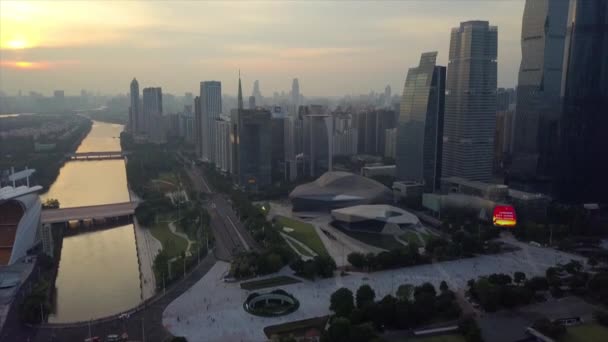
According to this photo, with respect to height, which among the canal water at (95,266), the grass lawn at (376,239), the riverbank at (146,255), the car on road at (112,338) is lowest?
the canal water at (95,266)

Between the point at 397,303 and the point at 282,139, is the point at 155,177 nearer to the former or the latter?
the point at 282,139

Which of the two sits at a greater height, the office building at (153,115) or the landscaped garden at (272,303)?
the office building at (153,115)

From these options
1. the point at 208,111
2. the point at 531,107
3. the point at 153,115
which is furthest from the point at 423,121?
the point at 153,115

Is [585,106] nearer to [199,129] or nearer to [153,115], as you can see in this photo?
[199,129]

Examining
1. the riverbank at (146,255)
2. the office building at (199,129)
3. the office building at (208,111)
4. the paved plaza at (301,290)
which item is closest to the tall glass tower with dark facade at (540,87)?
the paved plaza at (301,290)

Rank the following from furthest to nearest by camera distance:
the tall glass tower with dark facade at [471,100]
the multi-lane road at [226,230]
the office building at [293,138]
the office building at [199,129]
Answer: the office building at [199,129] < the office building at [293,138] < the tall glass tower with dark facade at [471,100] < the multi-lane road at [226,230]

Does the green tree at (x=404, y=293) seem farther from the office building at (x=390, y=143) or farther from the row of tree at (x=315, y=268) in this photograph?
the office building at (x=390, y=143)

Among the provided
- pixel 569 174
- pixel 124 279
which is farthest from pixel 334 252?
pixel 569 174
